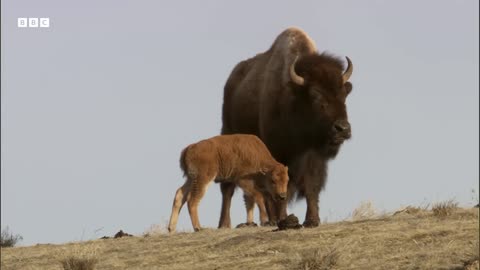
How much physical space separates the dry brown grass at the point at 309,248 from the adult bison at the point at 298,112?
1814mm

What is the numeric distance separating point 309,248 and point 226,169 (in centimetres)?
432

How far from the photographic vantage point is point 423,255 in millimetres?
11766

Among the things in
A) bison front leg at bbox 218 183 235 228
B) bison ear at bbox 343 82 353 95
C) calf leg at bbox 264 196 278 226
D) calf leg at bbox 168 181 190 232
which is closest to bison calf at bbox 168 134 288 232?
calf leg at bbox 168 181 190 232

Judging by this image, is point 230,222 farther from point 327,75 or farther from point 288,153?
point 327,75

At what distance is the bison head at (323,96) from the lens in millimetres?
16875

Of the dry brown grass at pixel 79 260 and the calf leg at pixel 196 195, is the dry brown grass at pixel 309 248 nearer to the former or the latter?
the dry brown grass at pixel 79 260

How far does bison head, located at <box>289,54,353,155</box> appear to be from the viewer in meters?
16.9

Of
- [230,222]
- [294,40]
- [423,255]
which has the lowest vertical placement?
[423,255]

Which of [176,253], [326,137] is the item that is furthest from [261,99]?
[176,253]

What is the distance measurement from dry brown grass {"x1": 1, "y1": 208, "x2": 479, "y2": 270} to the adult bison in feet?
5.95

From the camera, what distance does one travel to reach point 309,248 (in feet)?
42.1

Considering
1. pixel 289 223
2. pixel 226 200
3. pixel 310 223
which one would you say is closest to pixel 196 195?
pixel 310 223

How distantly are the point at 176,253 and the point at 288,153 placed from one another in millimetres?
5125

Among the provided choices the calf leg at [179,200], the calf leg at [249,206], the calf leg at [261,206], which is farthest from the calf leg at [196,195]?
the calf leg at [249,206]
